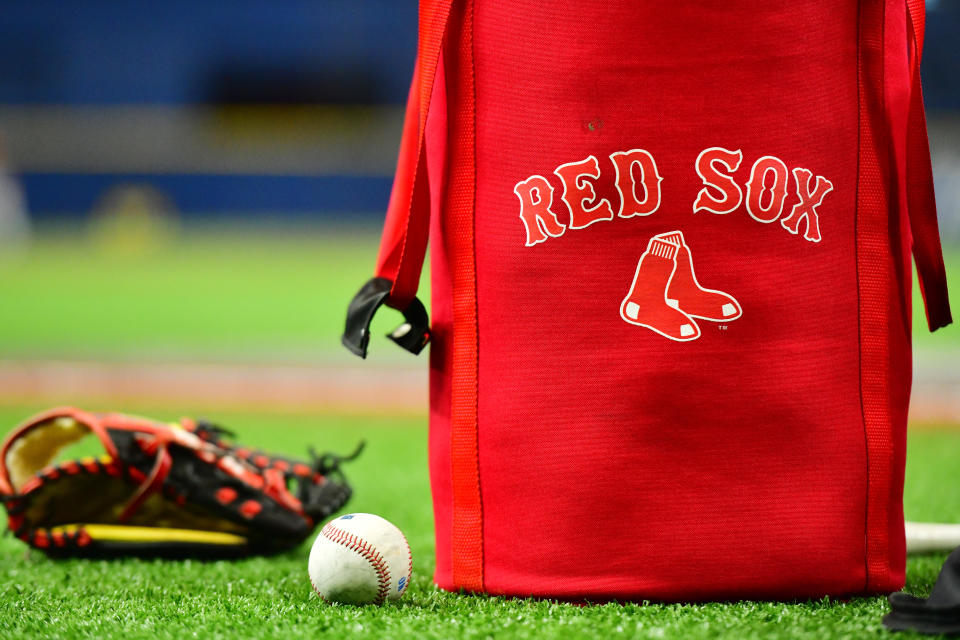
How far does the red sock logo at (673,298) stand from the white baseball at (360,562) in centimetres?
46

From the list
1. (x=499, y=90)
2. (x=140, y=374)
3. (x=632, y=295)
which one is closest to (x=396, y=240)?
(x=499, y=90)

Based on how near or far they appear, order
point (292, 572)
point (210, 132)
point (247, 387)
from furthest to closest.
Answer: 1. point (210, 132)
2. point (247, 387)
3. point (292, 572)

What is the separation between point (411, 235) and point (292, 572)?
0.64m

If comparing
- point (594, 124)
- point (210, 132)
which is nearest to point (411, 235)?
point (594, 124)

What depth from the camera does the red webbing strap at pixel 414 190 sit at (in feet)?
5.15

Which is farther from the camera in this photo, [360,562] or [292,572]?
[292,572]

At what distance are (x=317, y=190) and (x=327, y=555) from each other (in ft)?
41.6

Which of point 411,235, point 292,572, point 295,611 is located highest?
point 411,235

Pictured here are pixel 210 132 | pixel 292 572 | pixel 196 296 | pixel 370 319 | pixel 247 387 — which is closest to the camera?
pixel 370 319

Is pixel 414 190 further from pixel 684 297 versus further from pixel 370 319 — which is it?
pixel 684 297

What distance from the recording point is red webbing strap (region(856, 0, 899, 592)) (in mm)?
1537

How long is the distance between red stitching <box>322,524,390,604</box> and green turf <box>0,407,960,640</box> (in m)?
0.03

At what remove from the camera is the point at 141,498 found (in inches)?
75.9

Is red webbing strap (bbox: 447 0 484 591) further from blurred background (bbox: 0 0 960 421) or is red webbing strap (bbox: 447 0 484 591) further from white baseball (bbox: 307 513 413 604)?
blurred background (bbox: 0 0 960 421)
